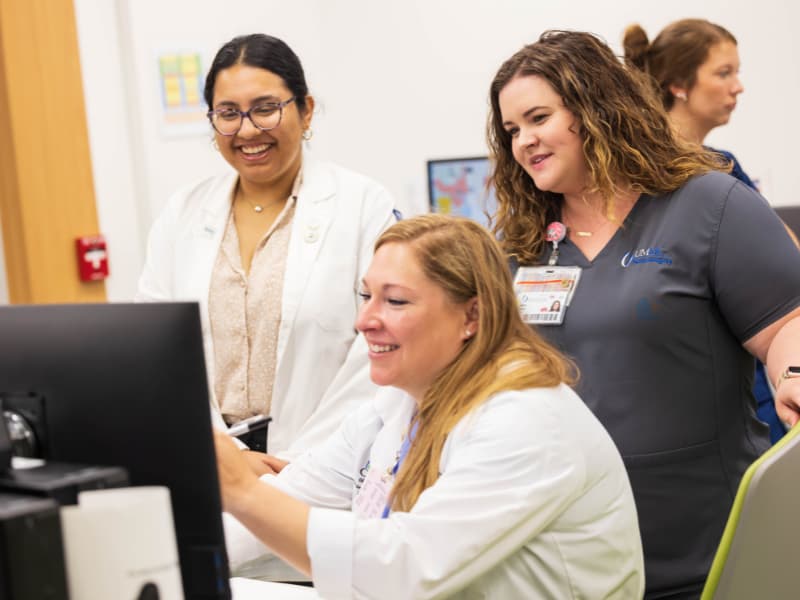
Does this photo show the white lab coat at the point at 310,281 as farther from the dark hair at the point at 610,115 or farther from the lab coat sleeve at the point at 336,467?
the dark hair at the point at 610,115

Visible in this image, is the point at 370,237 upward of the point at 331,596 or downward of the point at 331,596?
upward

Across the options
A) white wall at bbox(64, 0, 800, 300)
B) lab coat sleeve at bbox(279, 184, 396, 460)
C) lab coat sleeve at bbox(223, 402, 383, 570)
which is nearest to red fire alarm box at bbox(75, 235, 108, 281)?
white wall at bbox(64, 0, 800, 300)

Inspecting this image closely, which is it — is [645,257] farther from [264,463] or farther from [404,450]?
[264,463]

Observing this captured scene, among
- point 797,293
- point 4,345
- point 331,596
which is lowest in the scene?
point 331,596

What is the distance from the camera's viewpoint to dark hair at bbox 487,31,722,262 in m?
1.83

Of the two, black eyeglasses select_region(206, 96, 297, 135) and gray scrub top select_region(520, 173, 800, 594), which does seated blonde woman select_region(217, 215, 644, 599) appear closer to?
gray scrub top select_region(520, 173, 800, 594)

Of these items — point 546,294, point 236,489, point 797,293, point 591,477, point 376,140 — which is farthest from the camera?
point 376,140

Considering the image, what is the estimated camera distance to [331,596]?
51.6 inches

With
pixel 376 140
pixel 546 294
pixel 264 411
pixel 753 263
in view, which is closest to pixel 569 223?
pixel 546 294

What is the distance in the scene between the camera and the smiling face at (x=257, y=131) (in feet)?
7.22

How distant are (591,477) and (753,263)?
0.57m

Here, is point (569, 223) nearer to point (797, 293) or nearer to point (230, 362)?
point (797, 293)

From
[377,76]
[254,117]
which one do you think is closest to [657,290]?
[254,117]

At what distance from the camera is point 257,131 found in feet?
7.20
